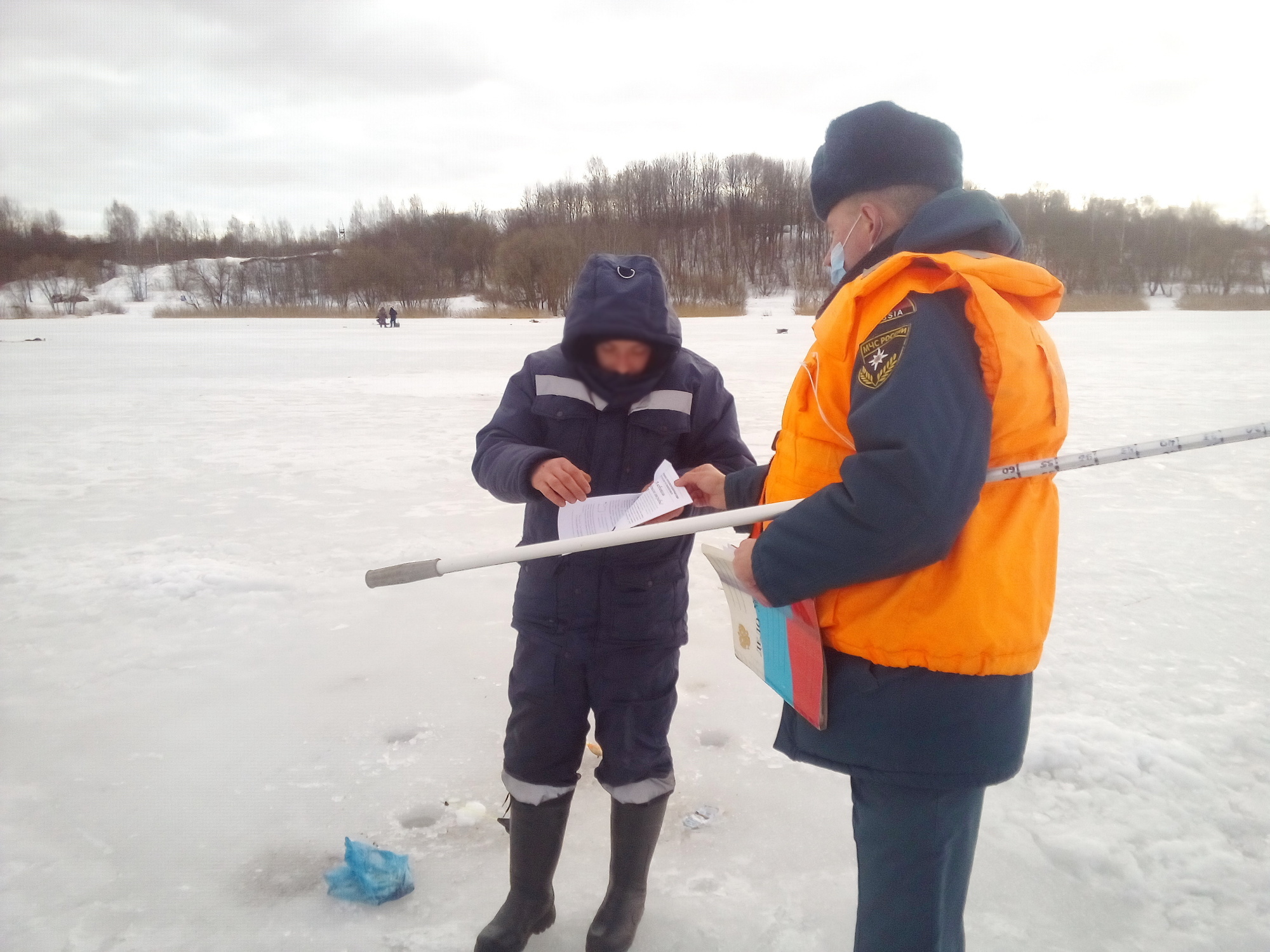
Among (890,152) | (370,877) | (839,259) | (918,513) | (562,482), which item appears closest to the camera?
(918,513)

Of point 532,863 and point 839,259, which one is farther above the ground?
point 839,259

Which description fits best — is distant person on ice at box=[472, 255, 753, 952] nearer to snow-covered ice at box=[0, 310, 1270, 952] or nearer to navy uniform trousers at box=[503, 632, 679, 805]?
navy uniform trousers at box=[503, 632, 679, 805]

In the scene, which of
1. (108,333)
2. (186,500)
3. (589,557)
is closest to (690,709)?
(589,557)

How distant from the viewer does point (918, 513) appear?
1.13 meters

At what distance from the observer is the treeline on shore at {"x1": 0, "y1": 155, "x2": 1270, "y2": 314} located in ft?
155

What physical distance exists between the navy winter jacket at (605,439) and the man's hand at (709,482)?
6.1 inches

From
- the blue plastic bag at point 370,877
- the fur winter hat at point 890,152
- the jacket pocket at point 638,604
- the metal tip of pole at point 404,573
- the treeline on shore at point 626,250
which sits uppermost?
the treeline on shore at point 626,250

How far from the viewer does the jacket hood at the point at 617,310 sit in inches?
70.6

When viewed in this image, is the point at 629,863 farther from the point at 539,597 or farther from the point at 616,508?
the point at 616,508

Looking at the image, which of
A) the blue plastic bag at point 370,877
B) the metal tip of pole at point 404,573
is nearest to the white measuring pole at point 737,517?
the metal tip of pole at point 404,573

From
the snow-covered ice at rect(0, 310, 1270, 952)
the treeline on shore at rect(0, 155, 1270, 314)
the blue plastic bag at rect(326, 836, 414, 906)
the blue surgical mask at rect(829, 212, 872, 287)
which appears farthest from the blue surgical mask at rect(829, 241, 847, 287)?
the treeline on shore at rect(0, 155, 1270, 314)

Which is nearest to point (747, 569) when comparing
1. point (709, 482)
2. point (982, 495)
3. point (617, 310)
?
point (982, 495)

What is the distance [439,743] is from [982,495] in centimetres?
201

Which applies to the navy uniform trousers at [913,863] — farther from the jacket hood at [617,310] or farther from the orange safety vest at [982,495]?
the jacket hood at [617,310]
